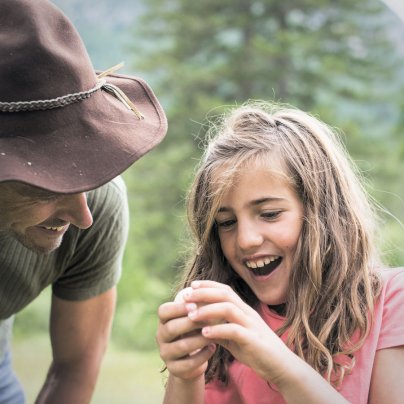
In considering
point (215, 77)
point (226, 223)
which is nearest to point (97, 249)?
point (226, 223)

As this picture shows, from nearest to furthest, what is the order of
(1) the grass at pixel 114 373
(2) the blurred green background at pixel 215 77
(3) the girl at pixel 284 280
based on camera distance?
(3) the girl at pixel 284 280 < (1) the grass at pixel 114 373 < (2) the blurred green background at pixel 215 77

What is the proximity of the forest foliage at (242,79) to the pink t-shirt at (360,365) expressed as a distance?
642cm

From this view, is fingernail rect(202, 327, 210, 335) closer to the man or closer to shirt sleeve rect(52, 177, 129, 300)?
the man

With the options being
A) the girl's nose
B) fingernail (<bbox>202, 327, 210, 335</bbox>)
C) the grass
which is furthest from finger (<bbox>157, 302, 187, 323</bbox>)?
the grass

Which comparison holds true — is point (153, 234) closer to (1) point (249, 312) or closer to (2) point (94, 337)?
(2) point (94, 337)

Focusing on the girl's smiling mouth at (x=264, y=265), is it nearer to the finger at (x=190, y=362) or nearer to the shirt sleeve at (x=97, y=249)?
the finger at (x=190, y=362)

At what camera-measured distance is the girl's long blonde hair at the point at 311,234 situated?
7.79 ft

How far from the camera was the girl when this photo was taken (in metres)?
2.10

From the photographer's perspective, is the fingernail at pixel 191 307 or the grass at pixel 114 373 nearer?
the fingernail at pixel 191 307

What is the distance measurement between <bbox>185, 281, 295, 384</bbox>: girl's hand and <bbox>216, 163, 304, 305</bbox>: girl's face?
333mm

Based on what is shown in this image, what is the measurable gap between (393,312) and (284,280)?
0.35m

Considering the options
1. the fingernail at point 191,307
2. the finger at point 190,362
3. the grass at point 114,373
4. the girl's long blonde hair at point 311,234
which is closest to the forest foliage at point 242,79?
the grass at point 114,373

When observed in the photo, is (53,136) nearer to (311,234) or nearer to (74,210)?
(74,210)

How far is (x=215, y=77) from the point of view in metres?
9.71
